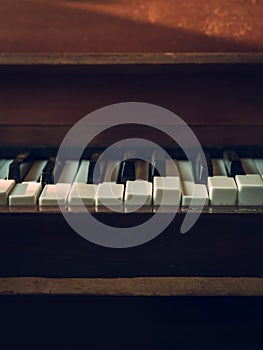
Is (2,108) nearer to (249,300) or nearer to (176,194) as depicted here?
(176,194)

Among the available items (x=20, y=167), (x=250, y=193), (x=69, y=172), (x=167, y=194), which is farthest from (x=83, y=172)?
(x=250, y=193)

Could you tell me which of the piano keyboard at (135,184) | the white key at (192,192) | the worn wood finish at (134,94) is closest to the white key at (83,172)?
the piano keyboard at (135,184)

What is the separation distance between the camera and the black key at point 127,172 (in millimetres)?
1496

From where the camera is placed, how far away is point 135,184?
1439mm

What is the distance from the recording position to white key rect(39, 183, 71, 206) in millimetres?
1407

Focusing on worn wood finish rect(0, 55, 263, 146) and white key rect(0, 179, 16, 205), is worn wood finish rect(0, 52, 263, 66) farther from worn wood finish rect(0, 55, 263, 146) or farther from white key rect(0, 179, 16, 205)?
white key rect(0, 179, 16, 205)

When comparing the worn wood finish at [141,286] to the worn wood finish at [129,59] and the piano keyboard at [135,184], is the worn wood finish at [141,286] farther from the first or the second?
the worn wood finish at [129,59]

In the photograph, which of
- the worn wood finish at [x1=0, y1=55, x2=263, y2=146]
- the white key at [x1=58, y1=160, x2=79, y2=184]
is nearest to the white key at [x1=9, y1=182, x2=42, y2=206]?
the white key at [x1=58, y1=160, x2=79, y2=184]

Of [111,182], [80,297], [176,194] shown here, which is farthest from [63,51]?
[80,297]

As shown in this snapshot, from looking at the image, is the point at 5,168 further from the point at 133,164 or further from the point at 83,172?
the point at 133,164

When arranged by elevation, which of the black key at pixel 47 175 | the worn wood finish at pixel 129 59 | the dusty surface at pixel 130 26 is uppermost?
Result: the dusty surface at pixel 130 26

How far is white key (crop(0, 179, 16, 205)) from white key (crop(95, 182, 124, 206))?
189 millimetres

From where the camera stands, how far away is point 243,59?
1454 millimetres

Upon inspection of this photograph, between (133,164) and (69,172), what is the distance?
0.51ft
